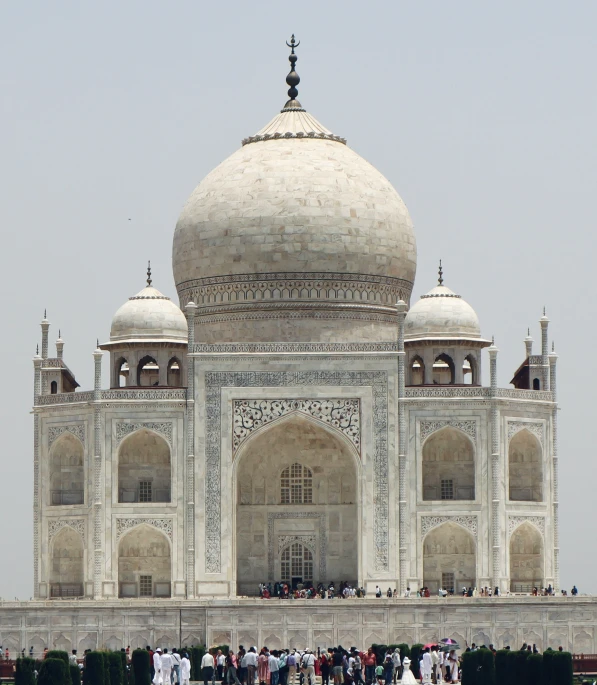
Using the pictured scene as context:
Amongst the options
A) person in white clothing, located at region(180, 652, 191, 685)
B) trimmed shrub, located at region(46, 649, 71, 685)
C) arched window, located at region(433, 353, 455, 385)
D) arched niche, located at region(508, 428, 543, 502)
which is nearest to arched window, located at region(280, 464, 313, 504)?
arched niche, located at region(508, 428, 543, 502)

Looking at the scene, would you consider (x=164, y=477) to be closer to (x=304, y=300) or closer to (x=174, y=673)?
(x=304, y=300)

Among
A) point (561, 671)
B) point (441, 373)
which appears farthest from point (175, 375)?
point (561, 671)

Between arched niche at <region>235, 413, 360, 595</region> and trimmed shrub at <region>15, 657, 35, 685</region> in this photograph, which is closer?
trimmed shrub at <region>15, 657, 35, 685</region>

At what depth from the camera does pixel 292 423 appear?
154ft

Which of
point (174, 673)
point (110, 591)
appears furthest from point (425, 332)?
→ point (174, 673)

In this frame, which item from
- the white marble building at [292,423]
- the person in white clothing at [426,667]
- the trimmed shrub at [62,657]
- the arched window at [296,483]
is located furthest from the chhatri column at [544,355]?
the trimmed shrub at [62,657]

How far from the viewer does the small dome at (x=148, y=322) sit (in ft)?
163

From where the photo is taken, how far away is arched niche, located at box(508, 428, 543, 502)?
156ft

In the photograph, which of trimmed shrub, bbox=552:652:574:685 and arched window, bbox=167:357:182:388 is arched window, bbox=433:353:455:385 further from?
trimmed shrub, bbox=552:652:574:685

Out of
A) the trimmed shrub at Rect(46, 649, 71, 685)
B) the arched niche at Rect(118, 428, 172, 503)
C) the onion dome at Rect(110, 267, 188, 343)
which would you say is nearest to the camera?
the trimmed shrub at Rect(46, 649, 71, 685)

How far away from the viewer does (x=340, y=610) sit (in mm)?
43094

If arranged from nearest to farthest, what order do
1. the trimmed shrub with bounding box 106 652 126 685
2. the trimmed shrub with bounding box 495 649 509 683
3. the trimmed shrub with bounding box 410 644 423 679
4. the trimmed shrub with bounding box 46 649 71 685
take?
the trimmed shrub with bounding box 46 649 71 685 < the trimmed shrub with bounding box 495 649 509 683 < the trimmed shrub with bounding box 106 652 126 685 < the trimmed shrub with bounding box 410 644 423 679

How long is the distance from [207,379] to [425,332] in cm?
602

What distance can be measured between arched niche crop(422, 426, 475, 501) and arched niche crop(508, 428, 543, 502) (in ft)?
3.67
